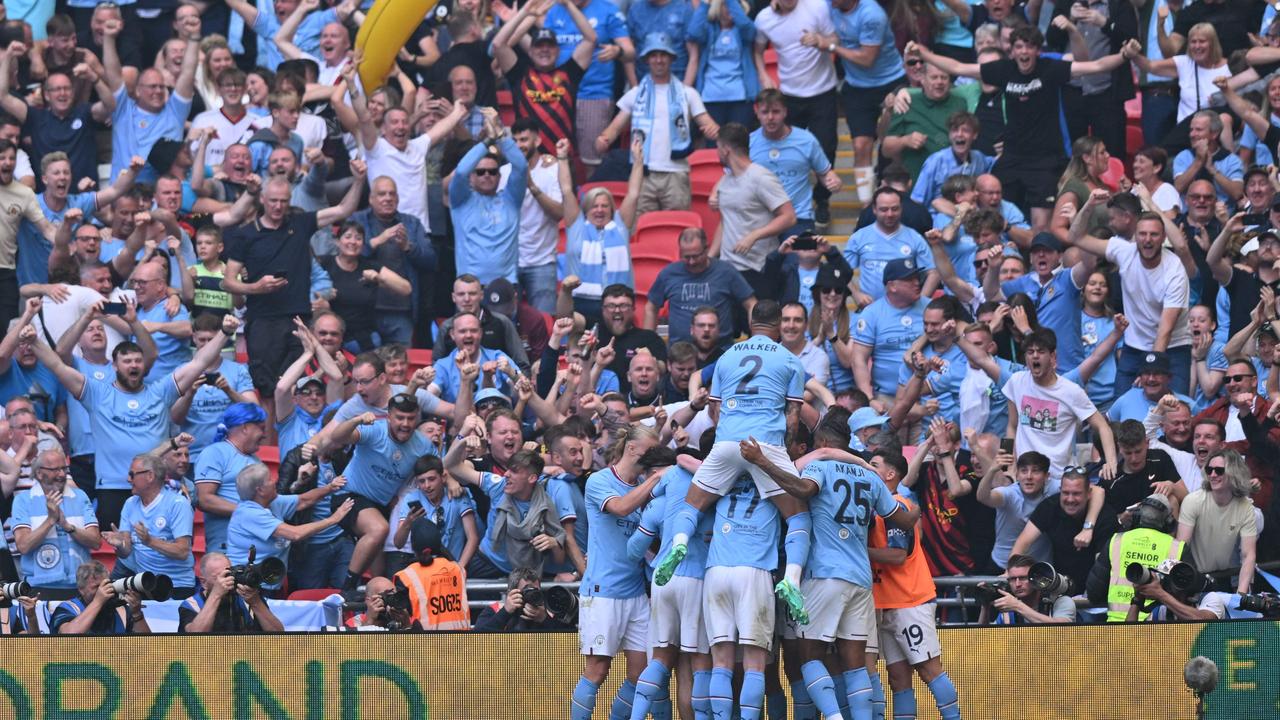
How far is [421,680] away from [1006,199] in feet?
24.4

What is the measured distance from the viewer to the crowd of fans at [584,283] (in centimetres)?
1524

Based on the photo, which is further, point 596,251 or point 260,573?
point 596,251

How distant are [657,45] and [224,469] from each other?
5.96 m

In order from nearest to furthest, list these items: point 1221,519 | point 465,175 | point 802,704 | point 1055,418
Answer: point 802,704, point 1221,519, point 1055,418, point 465,175

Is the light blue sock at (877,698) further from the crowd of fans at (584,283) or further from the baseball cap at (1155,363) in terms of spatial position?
the baseball cap at (1155,363)

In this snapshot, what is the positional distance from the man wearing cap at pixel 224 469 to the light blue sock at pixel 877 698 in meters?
5.00

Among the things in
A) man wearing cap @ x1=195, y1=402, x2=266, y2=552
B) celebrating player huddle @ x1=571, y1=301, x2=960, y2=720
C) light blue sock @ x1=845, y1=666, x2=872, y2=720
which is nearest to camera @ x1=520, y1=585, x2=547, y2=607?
celebrating player huddle @ x1=571, y1=301, x2=960, y2=720

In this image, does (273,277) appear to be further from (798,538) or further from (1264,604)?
(1264,604)

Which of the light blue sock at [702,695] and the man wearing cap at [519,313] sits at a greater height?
the man wearing cap at [519,313]

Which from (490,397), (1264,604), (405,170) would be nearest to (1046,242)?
(490,397)

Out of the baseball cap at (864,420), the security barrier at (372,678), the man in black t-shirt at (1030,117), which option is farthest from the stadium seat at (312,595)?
the man in black t-shirt at (1030,117)

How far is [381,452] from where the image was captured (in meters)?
15.8

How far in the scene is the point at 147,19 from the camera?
2106 centimetres

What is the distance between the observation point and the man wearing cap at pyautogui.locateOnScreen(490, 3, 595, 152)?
20109mm
